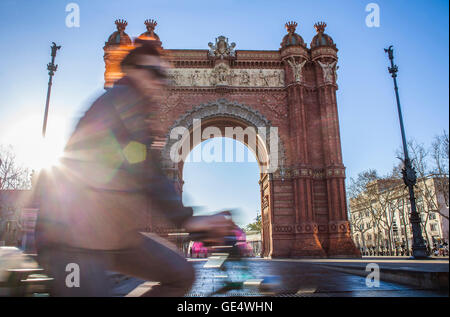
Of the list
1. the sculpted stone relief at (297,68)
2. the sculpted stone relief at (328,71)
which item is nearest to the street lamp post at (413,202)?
the sculpted stone relief at (328,71)

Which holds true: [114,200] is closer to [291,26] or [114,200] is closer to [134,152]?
[134,152]

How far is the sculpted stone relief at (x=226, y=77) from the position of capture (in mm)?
24219

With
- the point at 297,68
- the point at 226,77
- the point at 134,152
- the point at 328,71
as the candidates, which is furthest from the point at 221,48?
the point at 134,152

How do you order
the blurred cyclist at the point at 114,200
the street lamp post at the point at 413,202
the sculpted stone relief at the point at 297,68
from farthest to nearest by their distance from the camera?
the sculpted stone relief at the point at 297,68
the street lamp post at the point at 413,202
the blurred cyclist at the point at 114,200

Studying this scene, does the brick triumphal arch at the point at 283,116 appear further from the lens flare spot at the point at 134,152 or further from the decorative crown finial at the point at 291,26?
the lens flare spot at the point at 134,152

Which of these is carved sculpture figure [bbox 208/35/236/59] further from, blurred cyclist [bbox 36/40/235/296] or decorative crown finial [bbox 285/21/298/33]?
blurred cyclist [bbox 36/40/235/296]

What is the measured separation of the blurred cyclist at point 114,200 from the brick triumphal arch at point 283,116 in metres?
19.7

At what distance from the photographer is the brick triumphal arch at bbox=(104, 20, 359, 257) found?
21.8 m

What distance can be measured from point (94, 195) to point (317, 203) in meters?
22.4

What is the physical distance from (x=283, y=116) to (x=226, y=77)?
18.0 ft

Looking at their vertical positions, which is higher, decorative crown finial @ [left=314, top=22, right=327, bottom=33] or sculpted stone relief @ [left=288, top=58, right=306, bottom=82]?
decorative crown finial @ [left=314, top=22, right=327, bottom=33]

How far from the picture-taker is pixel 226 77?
952 inches

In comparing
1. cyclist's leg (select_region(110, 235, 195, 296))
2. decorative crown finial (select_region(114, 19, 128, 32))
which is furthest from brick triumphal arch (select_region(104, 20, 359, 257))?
cyclist's leg (select_region(110, 235, 195, 296))

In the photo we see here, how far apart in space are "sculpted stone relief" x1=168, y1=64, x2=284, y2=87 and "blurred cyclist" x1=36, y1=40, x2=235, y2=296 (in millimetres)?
22706
